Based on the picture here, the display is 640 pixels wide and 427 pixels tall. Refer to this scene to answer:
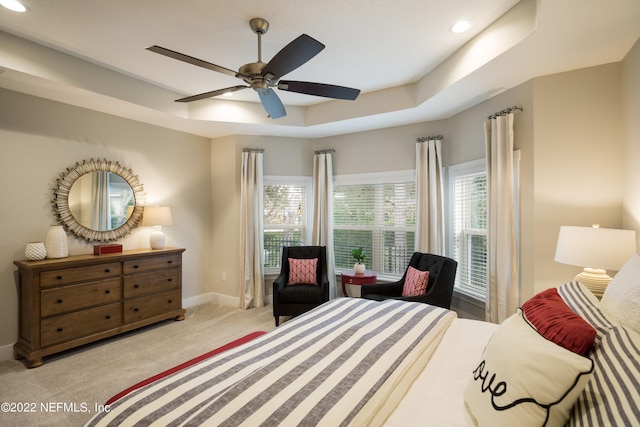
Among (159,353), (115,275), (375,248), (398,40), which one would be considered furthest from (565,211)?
(115,275)

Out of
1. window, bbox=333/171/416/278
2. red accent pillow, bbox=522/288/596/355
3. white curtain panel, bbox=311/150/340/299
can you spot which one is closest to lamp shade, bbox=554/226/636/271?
red accent pillow, bbox=522/288/596/355

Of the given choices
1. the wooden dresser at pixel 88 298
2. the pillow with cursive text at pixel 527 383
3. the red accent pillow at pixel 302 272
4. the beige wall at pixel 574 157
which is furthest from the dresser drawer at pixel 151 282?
the beige wall at pixel 574 157

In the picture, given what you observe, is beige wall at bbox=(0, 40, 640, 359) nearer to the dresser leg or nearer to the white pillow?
the dresser leg

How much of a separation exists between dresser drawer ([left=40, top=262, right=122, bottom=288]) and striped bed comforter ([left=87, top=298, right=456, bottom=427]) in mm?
2343

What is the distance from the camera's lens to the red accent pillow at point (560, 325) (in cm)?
103

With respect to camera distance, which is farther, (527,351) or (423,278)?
(423,278)

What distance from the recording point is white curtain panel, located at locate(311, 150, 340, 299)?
4.52 metres

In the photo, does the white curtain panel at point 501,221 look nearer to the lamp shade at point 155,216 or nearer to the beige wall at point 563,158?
the beige wall at point 563,158

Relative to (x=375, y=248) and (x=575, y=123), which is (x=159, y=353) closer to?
(x=375, y=248)

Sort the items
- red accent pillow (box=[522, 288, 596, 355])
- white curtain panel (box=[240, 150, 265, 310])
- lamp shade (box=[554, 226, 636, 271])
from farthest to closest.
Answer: white curtain panel (box=[240, 150, 265, 310])
lamp shade (box=[554, 226, 636, 271])
red accent pillow (box=[522, 288, 596, 355])

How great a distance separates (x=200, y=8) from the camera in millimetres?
2203

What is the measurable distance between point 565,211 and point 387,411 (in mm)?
2476

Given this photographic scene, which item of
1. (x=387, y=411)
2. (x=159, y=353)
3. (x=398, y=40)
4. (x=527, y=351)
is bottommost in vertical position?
(x=159, y=353)

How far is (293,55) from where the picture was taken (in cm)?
187
